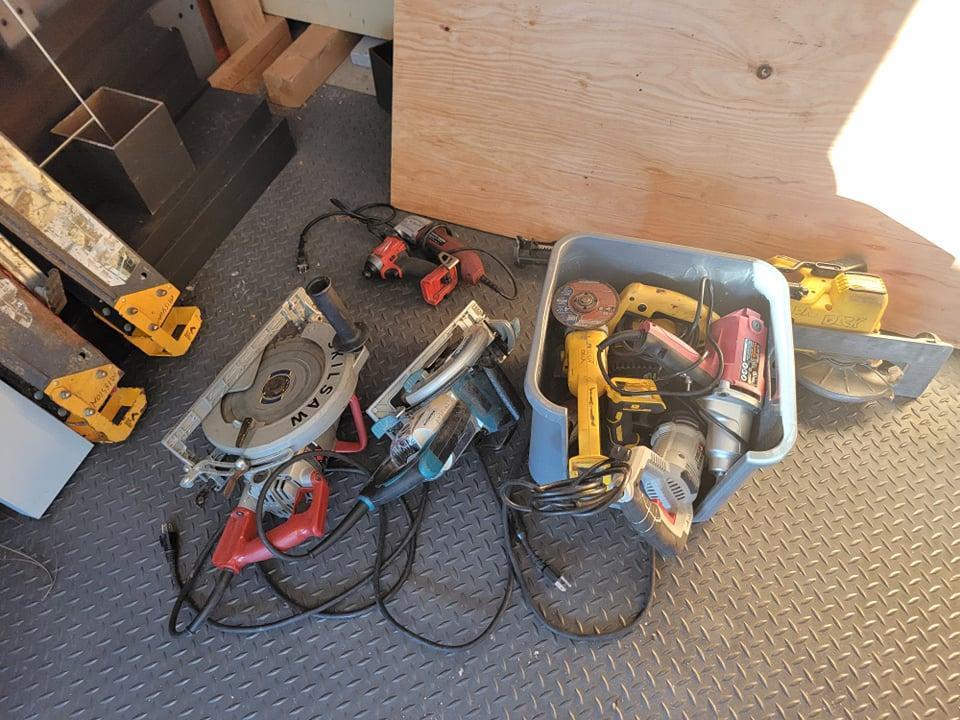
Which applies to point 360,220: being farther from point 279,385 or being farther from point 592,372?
point 592,372

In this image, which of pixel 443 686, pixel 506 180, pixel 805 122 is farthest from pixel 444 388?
pixel 805 122

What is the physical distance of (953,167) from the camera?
1.15m

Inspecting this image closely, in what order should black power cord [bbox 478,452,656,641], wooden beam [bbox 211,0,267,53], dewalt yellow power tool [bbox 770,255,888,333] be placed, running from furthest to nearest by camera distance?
1. wooden beam [bbox 211,0,267,53]
2. dewalt yellow power tool [bbox 770,255,888,333]
3. black power cord [bbox 478,452,656,641]

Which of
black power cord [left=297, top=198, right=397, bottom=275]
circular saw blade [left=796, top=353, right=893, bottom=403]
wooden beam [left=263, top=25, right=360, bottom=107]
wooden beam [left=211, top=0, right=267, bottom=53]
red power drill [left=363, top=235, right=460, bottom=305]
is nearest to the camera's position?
circular saw blade [left=796, top=353, right=893, bottom=403]

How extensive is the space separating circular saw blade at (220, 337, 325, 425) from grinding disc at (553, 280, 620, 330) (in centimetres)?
47

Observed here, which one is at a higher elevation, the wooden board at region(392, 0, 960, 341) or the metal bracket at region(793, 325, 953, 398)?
the wooden board at region(392, 0, 960, 341)

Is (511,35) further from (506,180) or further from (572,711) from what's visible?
(572,711)

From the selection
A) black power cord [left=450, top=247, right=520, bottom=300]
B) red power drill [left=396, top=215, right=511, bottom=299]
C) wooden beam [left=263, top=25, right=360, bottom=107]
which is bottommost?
black power cord [left=450, top=247, right=520, bottom=300]

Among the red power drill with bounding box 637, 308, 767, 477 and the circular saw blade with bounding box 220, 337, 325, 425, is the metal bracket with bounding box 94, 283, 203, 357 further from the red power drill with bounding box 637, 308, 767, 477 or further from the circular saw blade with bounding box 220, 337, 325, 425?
the red power drill with bounding box 637, 308, 767, 477

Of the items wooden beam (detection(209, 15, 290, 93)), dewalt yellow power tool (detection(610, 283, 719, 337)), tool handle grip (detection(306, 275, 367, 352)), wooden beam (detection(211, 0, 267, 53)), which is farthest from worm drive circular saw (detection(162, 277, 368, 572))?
wooden beam (detection(211, 0, 267, 53))

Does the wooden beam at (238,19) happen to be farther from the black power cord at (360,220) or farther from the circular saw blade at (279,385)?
the circular saw blade at (279,385)

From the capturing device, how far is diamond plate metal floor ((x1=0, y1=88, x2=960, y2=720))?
1.05 metres

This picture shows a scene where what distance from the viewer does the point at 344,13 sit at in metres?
1.94

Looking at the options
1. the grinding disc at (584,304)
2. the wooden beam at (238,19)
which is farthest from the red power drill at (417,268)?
the wooden beam at (238,19)
